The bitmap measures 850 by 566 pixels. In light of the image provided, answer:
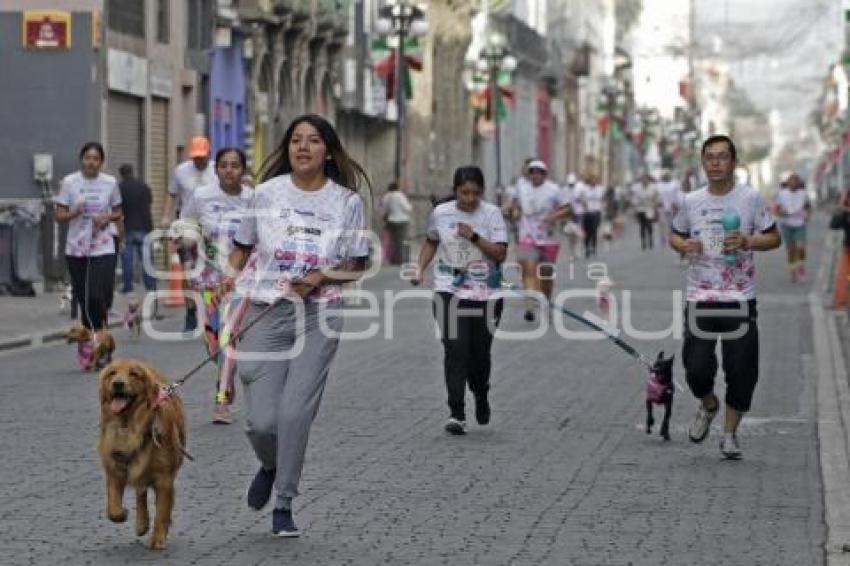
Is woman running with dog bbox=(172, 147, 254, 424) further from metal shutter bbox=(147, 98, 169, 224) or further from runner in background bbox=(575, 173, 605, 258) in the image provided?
runner in background bbox=(575, 173, 605, 258)

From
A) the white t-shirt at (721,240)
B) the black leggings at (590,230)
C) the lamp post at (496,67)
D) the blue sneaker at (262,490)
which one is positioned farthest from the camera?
the lamp post at (496,67)

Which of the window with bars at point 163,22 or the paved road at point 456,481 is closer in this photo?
the paved road at point 456,481

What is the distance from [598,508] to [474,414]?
464 cm

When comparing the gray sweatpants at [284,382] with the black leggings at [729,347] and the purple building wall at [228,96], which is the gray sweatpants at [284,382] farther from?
the purple building wall at [228,96]

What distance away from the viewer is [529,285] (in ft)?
86.1

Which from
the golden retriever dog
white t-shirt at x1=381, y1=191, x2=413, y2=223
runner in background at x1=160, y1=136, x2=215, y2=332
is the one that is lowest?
the golden retriever dog

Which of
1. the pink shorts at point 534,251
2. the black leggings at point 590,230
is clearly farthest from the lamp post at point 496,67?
the pink shorts at point 534,251

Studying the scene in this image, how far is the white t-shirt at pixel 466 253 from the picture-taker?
48.7 ft

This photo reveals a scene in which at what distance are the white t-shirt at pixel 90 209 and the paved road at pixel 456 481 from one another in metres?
1.02

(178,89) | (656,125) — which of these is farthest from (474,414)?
(656,125)

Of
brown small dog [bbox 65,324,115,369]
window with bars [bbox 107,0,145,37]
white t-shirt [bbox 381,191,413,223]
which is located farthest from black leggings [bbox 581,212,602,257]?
brown small dog [bbox 65,324,115,369]

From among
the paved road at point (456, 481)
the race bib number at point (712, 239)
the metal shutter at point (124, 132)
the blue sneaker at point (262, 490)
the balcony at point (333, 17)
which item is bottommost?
the paved road at point (456, 481)

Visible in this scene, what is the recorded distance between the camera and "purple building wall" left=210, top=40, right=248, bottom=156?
44.3 metres

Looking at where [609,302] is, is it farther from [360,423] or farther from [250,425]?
[250,425]
